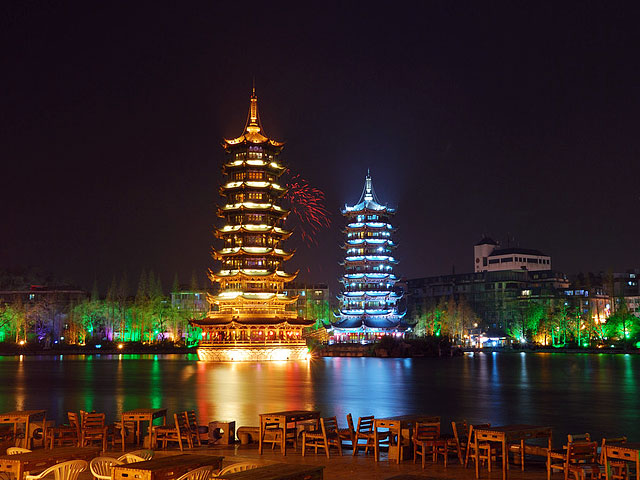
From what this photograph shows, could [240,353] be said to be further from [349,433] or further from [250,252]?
[349,433]

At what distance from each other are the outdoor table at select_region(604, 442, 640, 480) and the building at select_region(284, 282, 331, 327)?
139 m

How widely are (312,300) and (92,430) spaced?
510 ft

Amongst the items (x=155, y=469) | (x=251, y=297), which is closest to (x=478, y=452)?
(x=155, y=469)

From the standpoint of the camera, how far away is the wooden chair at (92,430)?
2012 cm

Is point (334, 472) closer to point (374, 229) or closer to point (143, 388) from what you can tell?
point (143, 388)

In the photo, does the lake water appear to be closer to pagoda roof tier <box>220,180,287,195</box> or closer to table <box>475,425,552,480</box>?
table <box>475,425,552,480</box>

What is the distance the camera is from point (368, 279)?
14838 centimetres

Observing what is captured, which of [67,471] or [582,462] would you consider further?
[582,462]

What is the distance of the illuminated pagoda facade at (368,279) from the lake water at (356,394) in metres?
68.4

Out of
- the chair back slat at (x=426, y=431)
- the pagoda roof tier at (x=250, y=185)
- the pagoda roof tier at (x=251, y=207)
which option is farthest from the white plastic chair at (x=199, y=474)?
the pagoda roof tier at (x=250, y=185)

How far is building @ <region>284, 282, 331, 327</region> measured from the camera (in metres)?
160

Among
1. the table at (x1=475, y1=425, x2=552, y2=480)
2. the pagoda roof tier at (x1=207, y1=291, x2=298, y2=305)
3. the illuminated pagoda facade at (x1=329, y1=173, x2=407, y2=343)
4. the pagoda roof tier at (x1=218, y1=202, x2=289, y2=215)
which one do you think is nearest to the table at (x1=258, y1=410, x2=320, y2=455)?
the table at (x1=475, y1=425, x2=552, y2=480)

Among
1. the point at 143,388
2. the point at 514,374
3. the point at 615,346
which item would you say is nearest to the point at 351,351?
the point at 615,346

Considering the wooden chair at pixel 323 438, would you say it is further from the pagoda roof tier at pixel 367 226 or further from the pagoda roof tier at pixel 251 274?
the pagoda roof tier at pixel 367 226
